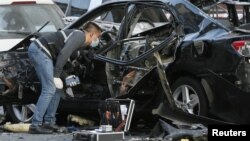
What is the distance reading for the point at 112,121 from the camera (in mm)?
7336

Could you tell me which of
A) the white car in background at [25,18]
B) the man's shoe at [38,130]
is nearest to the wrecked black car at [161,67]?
the man's shoe at [38,130]

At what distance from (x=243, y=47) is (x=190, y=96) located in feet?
3.10

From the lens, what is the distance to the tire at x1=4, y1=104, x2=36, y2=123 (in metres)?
9.39

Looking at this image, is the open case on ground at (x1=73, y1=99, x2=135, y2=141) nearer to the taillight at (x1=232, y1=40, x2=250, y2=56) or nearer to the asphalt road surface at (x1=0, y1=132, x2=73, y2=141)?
the asphalt road surface at (x1=0, y1=132, x2=73, y2=141)

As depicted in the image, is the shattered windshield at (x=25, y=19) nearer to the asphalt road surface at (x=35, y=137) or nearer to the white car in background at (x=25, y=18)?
the white car in background at (x=25, y=18)

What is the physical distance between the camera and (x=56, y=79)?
25.9ft

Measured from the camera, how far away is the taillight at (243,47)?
650 centimetres

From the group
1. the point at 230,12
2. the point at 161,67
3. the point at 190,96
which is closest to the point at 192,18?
the point at 230,12

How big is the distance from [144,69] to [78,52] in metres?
1.20

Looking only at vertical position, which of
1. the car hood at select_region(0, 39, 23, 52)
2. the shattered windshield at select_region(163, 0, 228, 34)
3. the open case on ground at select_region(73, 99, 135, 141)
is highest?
the shattered windshield at select_region(163, 0, 228, 34)

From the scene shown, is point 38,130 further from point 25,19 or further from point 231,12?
point 25,19

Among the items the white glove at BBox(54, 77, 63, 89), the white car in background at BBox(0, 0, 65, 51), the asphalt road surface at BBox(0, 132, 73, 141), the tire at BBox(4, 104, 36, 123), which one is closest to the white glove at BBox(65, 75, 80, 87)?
the white glove at BBox(54, 77, 63, 89)

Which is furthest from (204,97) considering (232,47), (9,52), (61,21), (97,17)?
(61,21)

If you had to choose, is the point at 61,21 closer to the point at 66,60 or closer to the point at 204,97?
the point at 66,60
